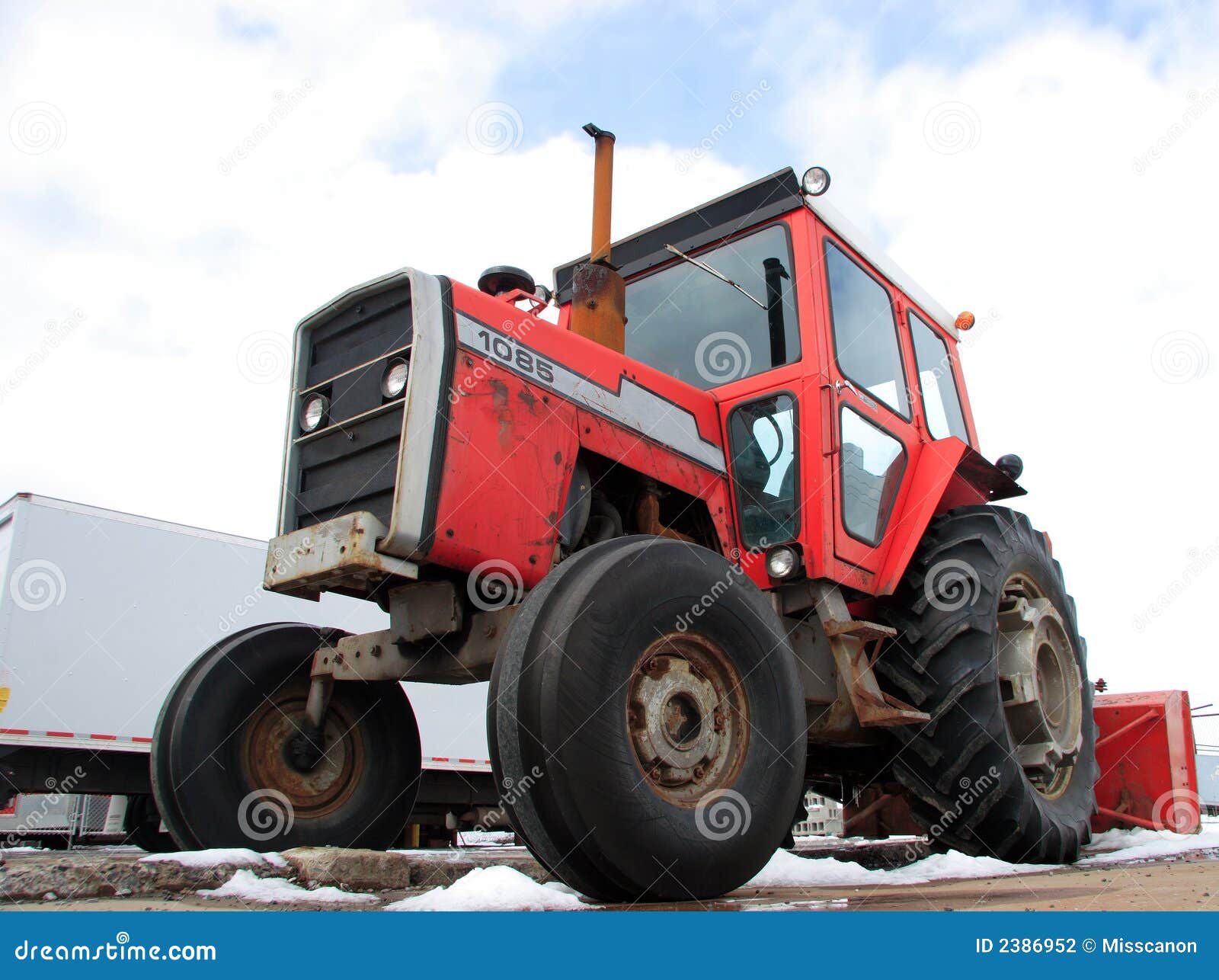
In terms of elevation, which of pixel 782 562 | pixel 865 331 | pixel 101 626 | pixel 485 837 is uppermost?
pixel 865 331

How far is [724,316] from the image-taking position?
4.54 m

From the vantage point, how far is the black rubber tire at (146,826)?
8883 mm

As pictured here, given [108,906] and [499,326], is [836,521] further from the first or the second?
[108,906]

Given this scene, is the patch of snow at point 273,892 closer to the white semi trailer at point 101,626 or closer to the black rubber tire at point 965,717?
the black rubber tire at point 965,717

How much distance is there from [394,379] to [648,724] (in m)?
1.39

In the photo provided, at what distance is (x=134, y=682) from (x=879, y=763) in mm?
6576

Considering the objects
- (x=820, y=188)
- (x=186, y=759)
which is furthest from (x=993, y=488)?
(x=186, y=759)

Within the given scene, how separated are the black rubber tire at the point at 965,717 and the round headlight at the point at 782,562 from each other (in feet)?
2.35

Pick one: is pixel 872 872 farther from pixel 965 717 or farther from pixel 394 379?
pixel 394 379

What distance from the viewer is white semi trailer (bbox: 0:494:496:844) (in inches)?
314

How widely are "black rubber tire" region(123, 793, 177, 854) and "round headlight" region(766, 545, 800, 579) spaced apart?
706 centimetres

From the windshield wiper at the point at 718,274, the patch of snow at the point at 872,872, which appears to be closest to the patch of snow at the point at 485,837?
the patch of snow at the point at 872,872

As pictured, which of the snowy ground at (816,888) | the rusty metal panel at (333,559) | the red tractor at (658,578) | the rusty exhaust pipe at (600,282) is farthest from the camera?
the rusty exhaust pipe at (600,282)

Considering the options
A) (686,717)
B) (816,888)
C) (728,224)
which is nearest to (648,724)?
(686,717)
